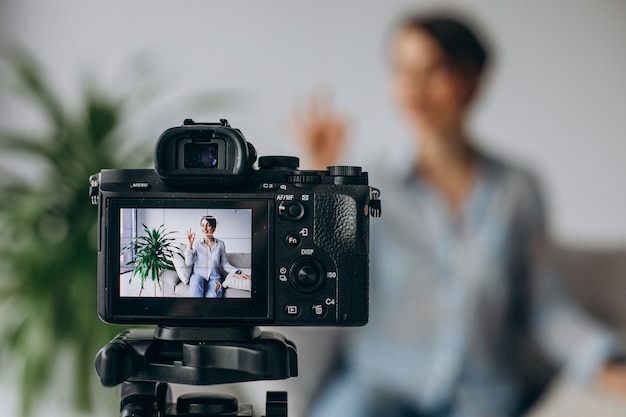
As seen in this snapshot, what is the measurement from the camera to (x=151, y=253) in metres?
1.02

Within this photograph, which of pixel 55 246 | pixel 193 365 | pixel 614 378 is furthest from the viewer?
pixel 614 378

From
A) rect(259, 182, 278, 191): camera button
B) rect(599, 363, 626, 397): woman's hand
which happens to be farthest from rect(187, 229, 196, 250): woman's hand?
rect(599, 363, 626, 397): woman's hand

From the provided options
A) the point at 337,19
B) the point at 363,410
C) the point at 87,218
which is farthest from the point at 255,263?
the point at 337,19

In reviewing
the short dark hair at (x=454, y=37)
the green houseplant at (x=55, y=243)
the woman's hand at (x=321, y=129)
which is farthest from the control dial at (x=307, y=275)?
the short dark hair at (x=454, y=37)

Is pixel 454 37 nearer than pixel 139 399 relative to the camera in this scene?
No

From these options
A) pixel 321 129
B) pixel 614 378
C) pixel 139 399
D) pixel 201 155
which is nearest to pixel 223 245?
pixel 201 155

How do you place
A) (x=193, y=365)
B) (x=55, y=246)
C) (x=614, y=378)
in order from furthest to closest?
(x=614, y=378) → (x=55, y=246) → (x=193, y=365)

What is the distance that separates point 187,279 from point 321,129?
1.35 metres

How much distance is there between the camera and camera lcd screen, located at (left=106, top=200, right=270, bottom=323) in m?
1.00

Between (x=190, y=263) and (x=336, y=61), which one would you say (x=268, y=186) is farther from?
A: (x=336, y=61)

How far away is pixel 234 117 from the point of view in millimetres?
2297

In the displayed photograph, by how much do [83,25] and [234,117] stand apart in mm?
590

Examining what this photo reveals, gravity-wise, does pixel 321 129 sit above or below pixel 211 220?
above

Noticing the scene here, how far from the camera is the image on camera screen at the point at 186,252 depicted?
100 cm
